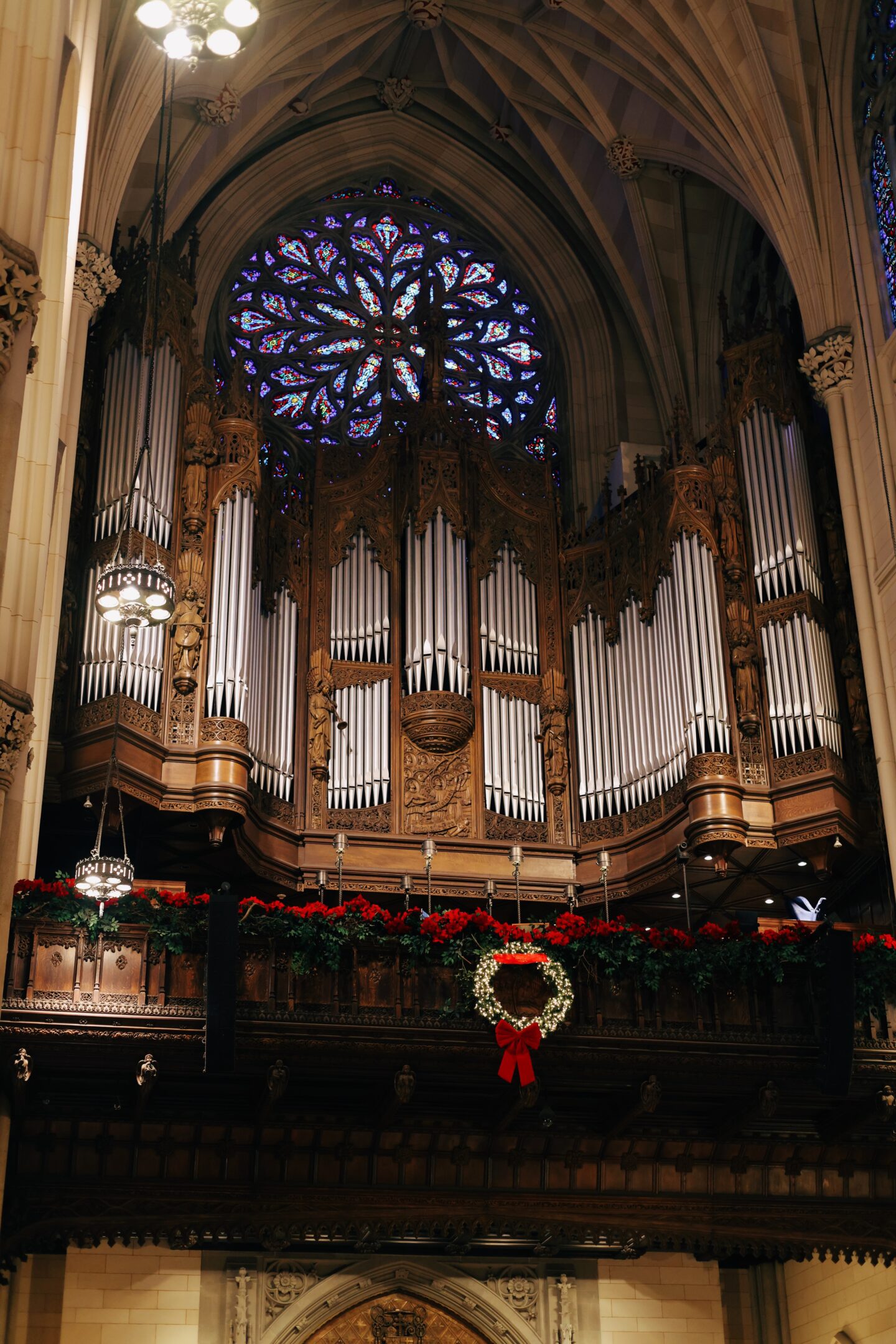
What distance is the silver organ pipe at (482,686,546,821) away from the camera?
1920 centimetres

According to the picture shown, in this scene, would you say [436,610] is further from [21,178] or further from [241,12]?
[241,12]

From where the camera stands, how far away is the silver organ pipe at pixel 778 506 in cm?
1906

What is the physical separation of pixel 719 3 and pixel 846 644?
788 centimetres

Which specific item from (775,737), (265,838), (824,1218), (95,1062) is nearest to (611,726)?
(775,737)

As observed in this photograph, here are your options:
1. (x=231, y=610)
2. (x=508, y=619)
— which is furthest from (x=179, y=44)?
(x=508, y=619)

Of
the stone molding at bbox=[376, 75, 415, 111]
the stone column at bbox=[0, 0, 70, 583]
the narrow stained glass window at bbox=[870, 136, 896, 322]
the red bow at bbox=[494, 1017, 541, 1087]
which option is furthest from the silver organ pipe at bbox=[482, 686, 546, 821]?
the stone molding at bbox=[376, 75, 415, 111]

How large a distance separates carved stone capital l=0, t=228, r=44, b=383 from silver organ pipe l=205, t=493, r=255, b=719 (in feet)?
25.7

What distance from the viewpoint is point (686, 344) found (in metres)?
23.5

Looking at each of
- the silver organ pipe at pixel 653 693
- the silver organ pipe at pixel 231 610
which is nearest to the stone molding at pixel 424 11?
the silver organ pipe at pixel 231 610

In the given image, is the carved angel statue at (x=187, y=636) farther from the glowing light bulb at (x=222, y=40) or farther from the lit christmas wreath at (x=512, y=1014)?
the glowing light bulb at (x=222, y=40)

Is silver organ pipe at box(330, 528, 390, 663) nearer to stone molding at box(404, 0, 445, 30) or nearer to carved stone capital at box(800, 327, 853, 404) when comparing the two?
carved stone capital at box(800, 327, 853, 404)

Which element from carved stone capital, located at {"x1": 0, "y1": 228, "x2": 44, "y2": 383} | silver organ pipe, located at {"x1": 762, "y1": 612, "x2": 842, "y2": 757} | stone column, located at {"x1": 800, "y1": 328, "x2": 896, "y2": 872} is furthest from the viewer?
silver organ pipe, located at {"x1": 762, "y1": 612, "x2": 842, "y2": 757}

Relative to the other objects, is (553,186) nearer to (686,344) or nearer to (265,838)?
(686,344)

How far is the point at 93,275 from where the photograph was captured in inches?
709
